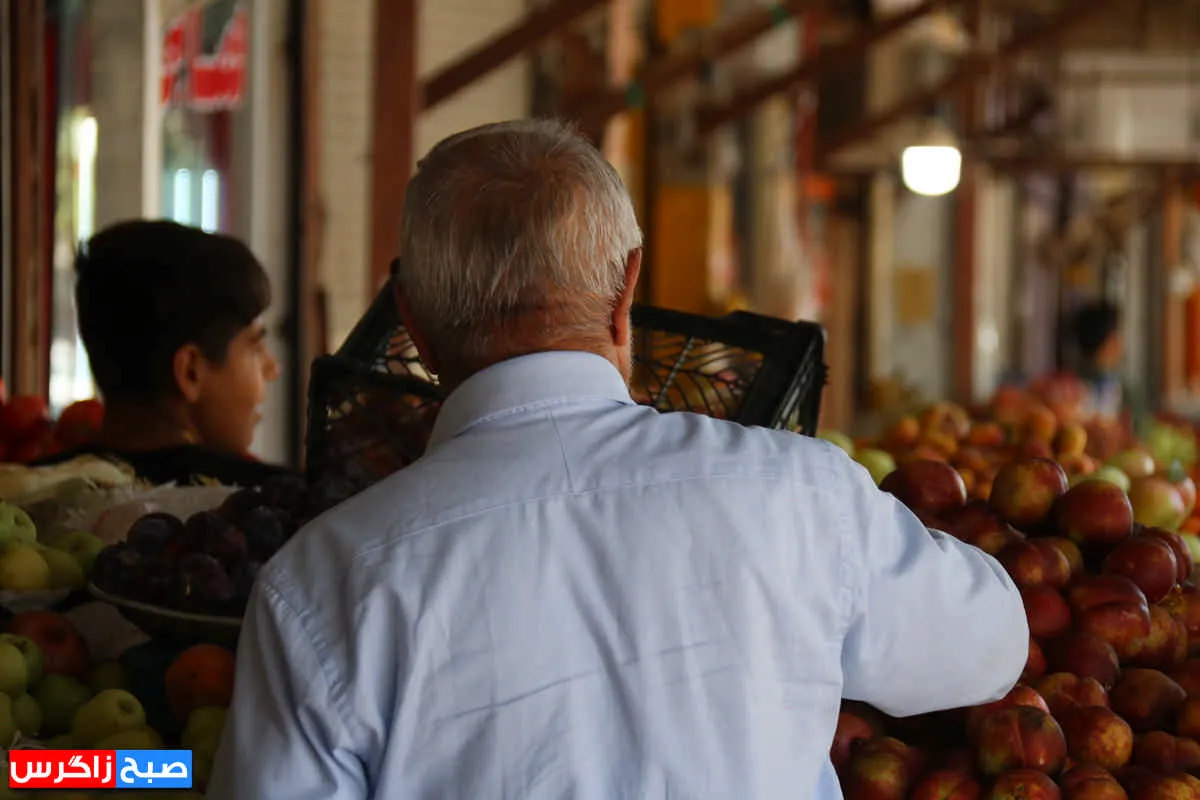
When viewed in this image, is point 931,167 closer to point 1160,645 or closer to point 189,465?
point 189,465

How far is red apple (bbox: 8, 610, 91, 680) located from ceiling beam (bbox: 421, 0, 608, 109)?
10.2 feet

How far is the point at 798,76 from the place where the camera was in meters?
9.19

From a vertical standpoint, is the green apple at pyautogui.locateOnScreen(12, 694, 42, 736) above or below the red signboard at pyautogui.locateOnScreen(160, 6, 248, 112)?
below

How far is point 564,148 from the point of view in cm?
145

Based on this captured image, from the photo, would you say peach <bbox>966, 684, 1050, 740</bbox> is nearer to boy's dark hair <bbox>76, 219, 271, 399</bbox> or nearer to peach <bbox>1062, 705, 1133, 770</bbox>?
peach <bbox>1062, 705, 1133, 770</bbox>

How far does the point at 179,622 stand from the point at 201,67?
4.07m

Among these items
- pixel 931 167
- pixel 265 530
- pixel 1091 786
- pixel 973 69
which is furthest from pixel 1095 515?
pixel 973 69

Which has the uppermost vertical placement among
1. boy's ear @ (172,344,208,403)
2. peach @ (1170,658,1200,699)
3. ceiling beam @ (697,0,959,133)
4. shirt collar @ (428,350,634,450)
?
ceiling beam @ (697,0,959,133)

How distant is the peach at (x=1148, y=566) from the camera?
2.08m

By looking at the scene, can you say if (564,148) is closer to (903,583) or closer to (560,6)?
(903,583)

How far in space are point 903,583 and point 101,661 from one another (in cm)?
130

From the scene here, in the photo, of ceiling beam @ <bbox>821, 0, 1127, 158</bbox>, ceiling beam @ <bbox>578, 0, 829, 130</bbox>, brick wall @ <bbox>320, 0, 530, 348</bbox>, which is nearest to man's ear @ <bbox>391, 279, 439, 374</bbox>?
brick wall @ <bbox>320, 0, 530, 348</bbox>

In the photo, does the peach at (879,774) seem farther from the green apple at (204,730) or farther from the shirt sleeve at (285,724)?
the green apple at (204,730)

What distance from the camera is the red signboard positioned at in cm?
561
